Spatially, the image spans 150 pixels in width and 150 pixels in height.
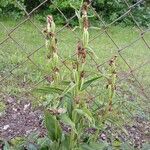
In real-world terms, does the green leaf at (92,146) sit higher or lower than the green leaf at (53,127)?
lower

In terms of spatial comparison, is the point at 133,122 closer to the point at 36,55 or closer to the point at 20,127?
the point at 20,127

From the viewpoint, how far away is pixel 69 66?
2.06m

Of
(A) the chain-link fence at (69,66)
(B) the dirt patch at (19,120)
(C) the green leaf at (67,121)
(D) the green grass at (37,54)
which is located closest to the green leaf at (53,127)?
(C) the green leaf at (67,121)

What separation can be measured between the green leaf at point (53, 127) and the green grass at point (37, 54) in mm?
1099

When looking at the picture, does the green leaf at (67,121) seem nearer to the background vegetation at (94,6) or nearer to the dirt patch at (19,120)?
the dirt patch at (19,120)

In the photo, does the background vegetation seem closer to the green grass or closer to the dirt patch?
the green grass

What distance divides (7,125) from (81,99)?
95 cm

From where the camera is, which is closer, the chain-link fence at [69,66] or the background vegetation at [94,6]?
the chain-link fence at [69,66]

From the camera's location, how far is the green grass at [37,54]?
3.62m

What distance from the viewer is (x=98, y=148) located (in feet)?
5.95

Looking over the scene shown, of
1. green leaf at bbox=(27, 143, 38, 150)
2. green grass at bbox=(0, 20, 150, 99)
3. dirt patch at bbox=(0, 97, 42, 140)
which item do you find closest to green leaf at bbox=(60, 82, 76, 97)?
green leaf at bbox=(27, 143, 38, 150)

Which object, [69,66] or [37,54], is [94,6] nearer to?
[37,54]

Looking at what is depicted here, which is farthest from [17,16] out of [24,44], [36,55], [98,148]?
[98,148]

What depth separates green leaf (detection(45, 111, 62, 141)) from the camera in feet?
5.70
